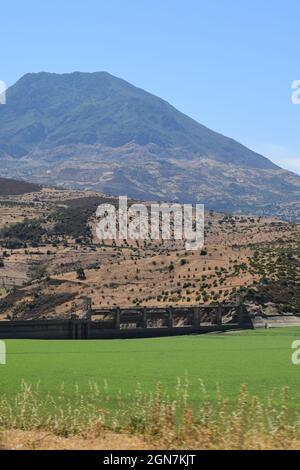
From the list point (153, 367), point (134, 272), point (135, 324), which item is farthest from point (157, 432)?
point (134, 272)

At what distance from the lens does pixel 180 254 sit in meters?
92.0

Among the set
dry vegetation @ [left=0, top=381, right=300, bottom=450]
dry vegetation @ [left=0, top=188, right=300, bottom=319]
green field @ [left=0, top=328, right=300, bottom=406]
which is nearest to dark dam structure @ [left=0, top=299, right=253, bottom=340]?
green field @ [left=0, top=328, right=300, bottom=406]

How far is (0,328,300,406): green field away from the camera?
2108cm

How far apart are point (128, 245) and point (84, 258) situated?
1677 cm

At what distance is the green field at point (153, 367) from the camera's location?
21078 mm

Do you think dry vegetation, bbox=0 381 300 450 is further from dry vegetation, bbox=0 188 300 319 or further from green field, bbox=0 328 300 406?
dry vegetation, bbox=0 188 300 319

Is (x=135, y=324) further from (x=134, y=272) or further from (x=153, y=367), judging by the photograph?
(x=134, y=272)

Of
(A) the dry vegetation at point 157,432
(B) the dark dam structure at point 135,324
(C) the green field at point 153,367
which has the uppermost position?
(A) the dry vegetation at point 157,432

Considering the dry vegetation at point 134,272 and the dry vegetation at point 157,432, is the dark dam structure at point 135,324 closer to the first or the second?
the dry vegetation at point 134,272

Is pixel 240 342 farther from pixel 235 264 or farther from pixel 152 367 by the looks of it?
pixel 235 264

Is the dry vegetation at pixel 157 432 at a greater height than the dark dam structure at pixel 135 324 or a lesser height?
greater

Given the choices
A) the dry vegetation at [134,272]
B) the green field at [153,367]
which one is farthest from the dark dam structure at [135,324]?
the dry vegetation at [134,272]
